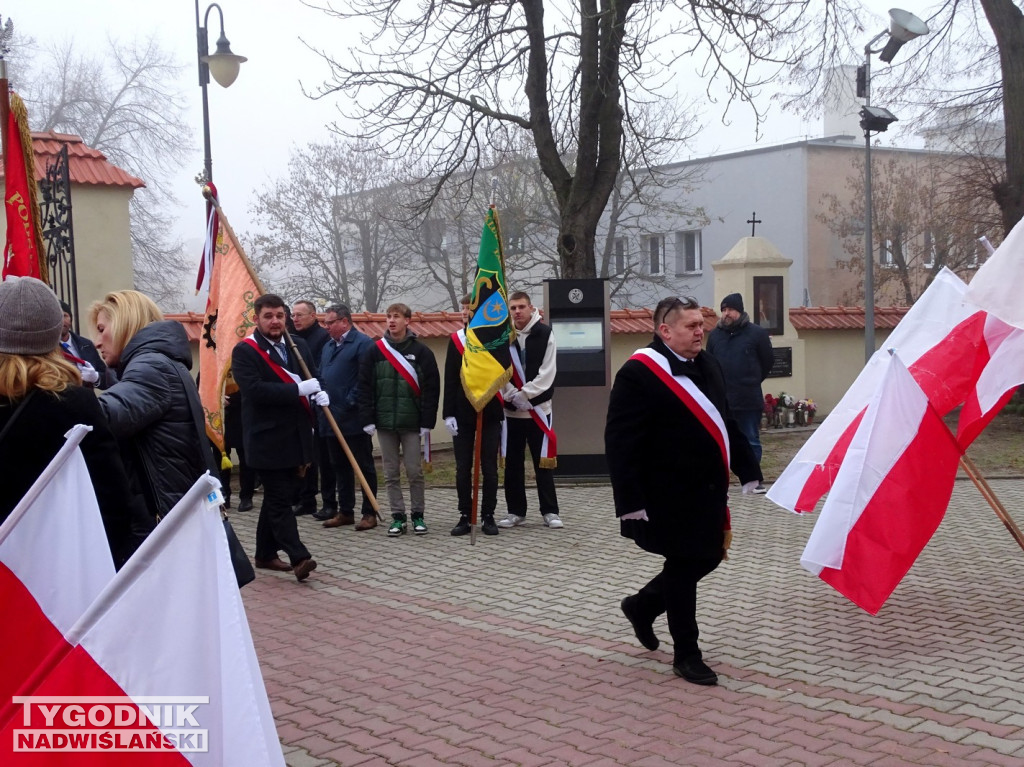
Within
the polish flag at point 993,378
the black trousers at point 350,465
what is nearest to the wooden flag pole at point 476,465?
the black trousers at point 350,465

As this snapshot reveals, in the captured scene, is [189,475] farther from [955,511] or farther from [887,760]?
[955,511]

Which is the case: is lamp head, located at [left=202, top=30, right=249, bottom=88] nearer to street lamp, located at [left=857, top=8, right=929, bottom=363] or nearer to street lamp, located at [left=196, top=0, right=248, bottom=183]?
street lamp, located at [left=196, top=0, right=248, bottom=183]

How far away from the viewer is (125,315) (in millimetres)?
4496

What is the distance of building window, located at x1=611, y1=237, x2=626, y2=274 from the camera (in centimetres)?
3775

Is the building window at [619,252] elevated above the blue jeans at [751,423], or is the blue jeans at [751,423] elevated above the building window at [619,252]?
the building window at [619,252]

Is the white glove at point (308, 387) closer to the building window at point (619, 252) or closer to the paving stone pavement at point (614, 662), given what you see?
the paving stone pavement at point (614, 662)

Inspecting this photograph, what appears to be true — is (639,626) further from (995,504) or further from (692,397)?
(995,504)

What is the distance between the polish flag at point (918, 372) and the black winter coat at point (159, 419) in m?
3.76

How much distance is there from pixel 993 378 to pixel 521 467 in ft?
14.6

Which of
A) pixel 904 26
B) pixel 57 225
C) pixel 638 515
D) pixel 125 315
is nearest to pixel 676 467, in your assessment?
pixel 638 515

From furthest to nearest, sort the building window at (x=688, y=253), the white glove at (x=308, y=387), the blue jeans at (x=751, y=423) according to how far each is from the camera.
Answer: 1. the building window at (x=688, y=253)
2. the blue jeans at (x=751, y=423)
3. the white glove at (x=308, y=387)

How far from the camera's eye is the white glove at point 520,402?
9680mm

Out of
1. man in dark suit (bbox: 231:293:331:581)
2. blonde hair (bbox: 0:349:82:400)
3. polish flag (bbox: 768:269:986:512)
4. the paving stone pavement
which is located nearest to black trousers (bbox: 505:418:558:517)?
the paving stone pavement

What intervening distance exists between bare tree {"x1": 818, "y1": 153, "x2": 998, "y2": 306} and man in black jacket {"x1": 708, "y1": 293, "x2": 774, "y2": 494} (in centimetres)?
2035
